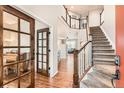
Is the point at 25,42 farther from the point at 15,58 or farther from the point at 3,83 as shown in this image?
the point at 3,83

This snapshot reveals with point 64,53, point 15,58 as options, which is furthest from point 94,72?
point 64,53

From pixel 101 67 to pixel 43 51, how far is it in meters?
2.30

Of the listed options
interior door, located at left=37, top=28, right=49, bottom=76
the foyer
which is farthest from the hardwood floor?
interior door, located at left=37, top=28, right=49, bottom=76

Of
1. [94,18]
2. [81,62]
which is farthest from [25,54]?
[94,18]

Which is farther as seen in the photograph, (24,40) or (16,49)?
(24,40)

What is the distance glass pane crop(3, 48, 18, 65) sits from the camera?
7.17 ft

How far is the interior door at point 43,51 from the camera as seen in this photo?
4.92m

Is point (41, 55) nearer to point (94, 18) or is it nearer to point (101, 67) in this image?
point (101, 67)

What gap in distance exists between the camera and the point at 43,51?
16.9 feet

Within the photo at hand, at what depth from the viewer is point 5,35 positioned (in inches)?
86.9

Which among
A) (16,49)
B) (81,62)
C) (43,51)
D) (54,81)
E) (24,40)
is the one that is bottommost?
(54,81)

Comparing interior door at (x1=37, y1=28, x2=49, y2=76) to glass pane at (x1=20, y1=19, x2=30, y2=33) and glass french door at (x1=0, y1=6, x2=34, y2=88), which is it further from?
glass pane at (x1=20, y1=19, x2=30, y2=33)

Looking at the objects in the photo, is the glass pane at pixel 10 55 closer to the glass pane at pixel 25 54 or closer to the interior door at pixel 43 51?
the glass pane at pixel 25 54

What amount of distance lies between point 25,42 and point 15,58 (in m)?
0.49
